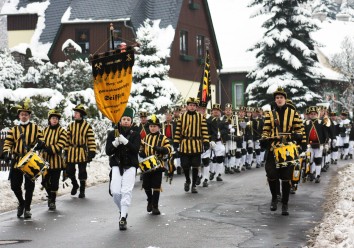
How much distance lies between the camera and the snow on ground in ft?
52.3

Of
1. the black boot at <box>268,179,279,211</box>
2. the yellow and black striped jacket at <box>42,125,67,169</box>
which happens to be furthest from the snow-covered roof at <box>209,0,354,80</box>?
the black boot at <box>268,179,279,211</box>

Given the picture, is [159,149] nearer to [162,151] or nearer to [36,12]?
[162,151]

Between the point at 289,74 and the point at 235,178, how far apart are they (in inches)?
787

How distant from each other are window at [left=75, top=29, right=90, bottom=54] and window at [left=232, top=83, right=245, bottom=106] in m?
12.6

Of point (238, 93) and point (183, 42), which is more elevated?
point (183, 42)

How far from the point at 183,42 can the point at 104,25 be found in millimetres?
4791

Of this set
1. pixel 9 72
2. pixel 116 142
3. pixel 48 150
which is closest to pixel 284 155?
pixel 116 142

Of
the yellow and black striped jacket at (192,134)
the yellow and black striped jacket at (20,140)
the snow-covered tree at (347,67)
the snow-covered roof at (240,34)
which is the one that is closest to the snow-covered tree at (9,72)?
the yellow and black striped jacket at (192,134)

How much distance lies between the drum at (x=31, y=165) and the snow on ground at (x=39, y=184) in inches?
79.7

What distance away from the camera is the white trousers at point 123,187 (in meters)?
12.0

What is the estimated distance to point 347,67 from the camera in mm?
53594

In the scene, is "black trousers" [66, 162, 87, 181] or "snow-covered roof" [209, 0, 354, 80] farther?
"snow-covered roof" [209, 0, 354, 80]

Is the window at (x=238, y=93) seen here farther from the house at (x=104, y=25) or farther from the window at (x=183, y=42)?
the window at (x=183, y=42)

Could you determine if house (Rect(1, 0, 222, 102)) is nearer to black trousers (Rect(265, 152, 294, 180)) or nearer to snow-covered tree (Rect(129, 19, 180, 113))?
snow-covered tree (Rect(129, 19, 180, 113))
